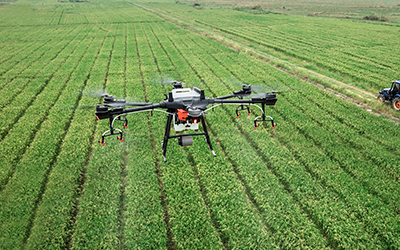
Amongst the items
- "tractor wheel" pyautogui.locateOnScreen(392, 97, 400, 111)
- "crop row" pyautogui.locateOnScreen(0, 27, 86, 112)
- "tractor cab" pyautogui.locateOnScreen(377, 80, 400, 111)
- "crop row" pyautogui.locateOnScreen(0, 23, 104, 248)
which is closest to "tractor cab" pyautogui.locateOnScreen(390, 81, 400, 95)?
"tractor cab" pyautogui.locateOnScreen(377, 80, 400, 111)

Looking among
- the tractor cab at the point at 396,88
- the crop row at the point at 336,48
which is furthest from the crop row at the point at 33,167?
the crop row at the point at 336,48

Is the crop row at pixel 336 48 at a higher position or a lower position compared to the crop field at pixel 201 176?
higher

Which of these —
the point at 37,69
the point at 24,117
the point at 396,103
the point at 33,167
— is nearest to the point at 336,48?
the point at 396,103

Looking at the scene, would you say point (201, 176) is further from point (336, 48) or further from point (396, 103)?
point (336, 48)

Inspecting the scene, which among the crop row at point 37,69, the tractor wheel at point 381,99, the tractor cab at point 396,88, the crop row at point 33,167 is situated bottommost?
the crop row at point 33,167

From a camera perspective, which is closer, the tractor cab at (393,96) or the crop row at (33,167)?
the crop row at (33,167)

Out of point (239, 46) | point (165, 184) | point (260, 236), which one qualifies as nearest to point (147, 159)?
point (165, 184)

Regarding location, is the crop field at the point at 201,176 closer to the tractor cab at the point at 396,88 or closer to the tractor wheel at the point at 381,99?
the tractor wheel at the point at 381,99

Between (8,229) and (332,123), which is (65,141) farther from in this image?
(332,123)
